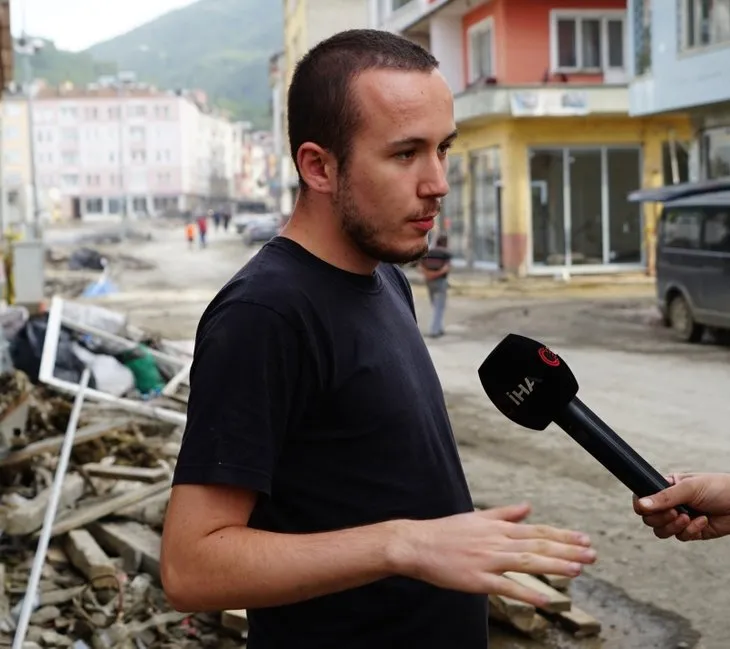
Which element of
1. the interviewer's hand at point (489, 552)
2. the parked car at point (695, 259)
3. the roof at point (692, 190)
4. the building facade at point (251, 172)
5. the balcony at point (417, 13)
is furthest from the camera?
the building facade at point (251, 172)

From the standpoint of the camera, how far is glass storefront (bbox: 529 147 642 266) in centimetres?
2950

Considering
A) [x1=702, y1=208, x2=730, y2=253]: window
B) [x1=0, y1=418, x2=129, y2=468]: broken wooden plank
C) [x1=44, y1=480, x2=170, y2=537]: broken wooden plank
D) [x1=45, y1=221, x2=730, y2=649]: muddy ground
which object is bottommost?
[x1=45, y1=221, x2=730, y2=649]: muddy ground

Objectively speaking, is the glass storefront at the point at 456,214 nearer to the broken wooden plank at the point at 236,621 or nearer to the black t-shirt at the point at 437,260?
the black t-shirt at the point at 437,260

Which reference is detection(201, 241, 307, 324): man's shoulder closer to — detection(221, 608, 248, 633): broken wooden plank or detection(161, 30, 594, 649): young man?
detection(161, 30, 594, 649): young man

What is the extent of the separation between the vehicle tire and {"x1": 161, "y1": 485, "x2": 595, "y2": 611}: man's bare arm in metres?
15.3

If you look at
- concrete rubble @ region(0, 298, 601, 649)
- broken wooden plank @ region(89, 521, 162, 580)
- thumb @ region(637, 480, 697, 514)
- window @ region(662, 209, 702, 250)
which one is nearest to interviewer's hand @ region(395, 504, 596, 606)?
thumb @ region(637, 480, 697, 514)

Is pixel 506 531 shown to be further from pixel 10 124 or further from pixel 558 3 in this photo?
pixel 10 124

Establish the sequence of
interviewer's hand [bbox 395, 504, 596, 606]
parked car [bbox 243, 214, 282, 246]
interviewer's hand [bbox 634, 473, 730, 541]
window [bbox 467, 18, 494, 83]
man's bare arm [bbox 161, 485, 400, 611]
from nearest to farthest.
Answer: interviewer's hand [bbox 395, 504, 596, 606]
man's bare arm [bbox 161, 485, 400, 611]
interviewer's hand [bbox 634, 473, 730, 541]
window [bbox 467, 18, 494, 83]
parked car [bbox 243, 214, 282, 246]

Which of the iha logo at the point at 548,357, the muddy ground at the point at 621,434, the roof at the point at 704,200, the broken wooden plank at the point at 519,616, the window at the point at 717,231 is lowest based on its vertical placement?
the muddy ground at the point at 621,434

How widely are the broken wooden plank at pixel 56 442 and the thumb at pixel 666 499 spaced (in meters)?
5.87

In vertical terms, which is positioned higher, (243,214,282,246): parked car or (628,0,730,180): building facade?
(628,0,730,180): building facade

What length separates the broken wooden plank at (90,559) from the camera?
5.73 meters

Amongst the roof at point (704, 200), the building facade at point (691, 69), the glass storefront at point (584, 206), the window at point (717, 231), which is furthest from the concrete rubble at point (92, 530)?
the glass storefront at point (584, 206)

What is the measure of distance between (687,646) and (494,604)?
893mm
